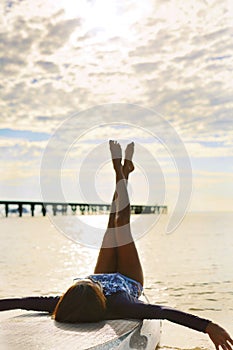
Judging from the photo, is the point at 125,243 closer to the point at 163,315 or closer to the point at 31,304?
the point at 31,304

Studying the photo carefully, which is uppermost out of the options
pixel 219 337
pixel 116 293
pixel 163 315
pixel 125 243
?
pixel 125 243

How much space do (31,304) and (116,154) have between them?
210cm

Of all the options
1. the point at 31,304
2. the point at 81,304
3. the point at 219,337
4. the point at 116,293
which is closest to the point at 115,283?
the point at 116,293

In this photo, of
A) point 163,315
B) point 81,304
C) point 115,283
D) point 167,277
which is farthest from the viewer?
point 167,277

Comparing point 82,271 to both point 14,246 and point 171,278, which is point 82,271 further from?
point 14,246

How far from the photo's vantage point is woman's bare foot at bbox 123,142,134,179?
6992 mm

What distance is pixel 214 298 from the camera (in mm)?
9562

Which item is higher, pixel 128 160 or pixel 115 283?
pixel 128 160

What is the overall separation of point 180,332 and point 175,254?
1098cm

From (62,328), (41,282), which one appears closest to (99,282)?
(62,328)

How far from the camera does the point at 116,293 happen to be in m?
5.44

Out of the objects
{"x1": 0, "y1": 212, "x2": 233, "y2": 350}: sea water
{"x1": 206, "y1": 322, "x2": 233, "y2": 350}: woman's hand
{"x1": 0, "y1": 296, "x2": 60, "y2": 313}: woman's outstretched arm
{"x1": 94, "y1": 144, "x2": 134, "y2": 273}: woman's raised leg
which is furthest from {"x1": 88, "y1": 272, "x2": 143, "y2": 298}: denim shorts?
{"x1": 206, "y1": 322, "x2": 233, "y2": 350}: woman's hand

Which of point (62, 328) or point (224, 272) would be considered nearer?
point (62, 328)

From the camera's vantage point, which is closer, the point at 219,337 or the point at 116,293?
the point at 219,337
